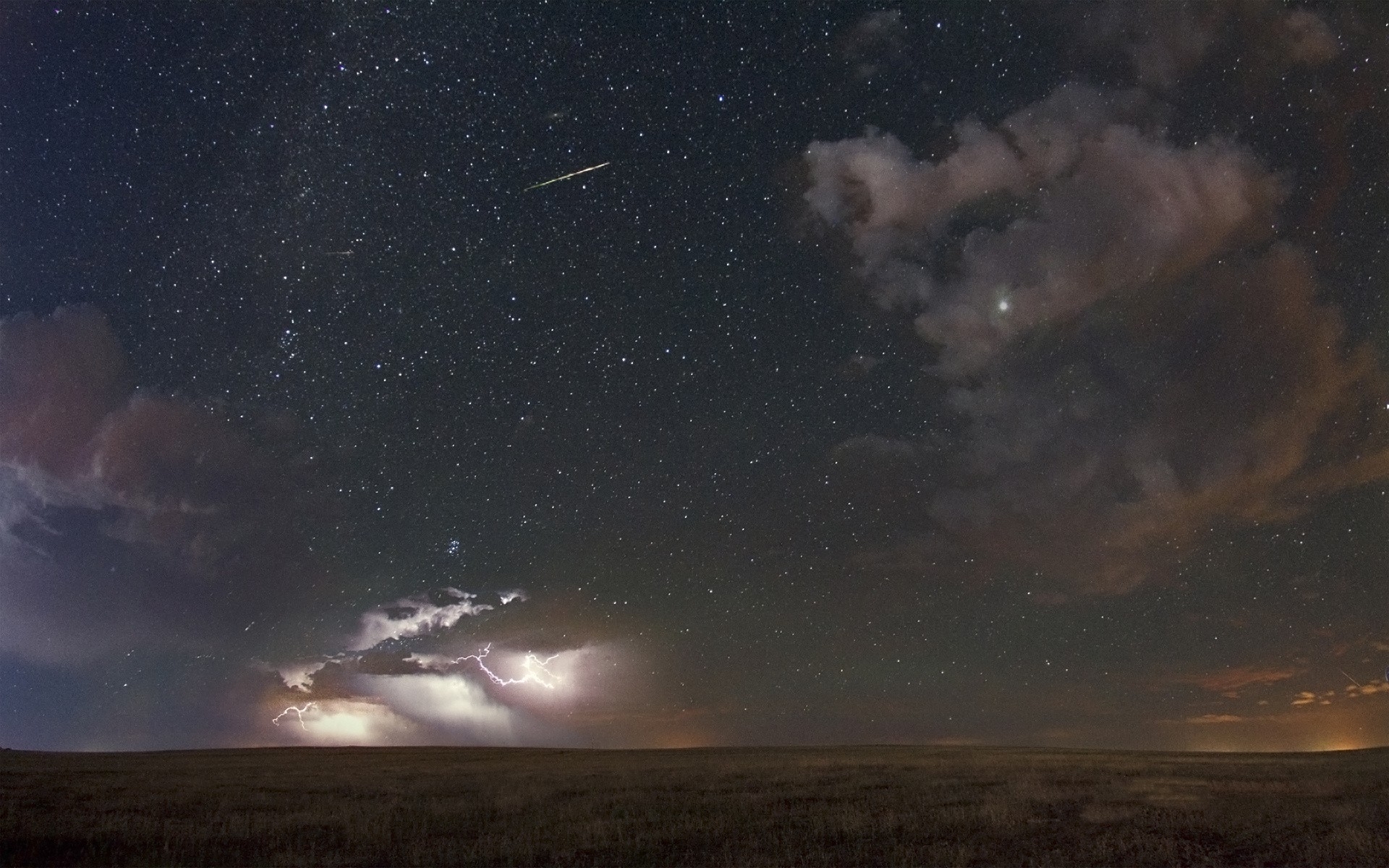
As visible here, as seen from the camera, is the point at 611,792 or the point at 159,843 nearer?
the point at 159,843

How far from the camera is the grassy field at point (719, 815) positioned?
13.3m

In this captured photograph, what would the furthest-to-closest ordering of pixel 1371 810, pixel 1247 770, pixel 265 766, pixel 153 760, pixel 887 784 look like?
pixel 153 760 → pixel 265 766 → pixel 1247 770 → pixel 887 784 → pixel 1371 810

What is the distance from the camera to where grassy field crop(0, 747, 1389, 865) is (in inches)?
523

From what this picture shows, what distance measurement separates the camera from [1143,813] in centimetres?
1608

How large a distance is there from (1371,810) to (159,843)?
21683 mm

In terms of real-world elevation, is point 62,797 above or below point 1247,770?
above

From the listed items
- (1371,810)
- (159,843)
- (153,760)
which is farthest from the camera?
(153,760)

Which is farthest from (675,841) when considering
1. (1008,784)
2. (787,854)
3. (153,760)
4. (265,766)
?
(153,760)

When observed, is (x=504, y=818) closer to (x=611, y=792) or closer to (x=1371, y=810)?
(x=611, y=792)

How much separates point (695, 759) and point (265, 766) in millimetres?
16202

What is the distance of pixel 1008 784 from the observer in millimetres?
20609

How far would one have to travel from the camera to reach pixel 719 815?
16.7 m

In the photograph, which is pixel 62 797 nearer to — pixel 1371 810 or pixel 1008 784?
pixel 1008 784

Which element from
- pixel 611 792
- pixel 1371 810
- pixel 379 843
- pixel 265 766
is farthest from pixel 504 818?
pixel 265 766
